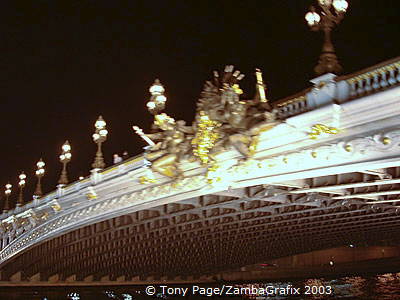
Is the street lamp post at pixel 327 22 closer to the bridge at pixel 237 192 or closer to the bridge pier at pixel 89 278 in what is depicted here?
the bridge at pixel 237 192

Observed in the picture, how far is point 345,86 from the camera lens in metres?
8.95

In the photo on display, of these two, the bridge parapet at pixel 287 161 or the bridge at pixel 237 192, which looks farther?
the bridge at pixel 237 192

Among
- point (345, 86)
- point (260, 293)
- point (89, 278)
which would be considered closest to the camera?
point (345, 86)

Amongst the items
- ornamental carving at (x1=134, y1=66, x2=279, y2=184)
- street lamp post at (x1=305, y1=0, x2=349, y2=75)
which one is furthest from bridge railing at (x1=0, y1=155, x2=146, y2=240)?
street lamp post at (x1=305, y1=0, x2=349, y2=75)

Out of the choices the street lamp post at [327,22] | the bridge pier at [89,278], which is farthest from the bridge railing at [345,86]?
the bridge pier at [89,278]

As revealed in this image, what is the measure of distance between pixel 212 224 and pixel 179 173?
7.41 meters

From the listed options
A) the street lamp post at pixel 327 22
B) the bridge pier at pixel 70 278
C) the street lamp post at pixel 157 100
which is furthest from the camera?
the bridge pier at pixel 70 278

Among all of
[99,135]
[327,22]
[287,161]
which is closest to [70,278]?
[99,135]

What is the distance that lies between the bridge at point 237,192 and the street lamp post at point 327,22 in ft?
1.08

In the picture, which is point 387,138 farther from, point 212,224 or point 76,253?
point 76,253

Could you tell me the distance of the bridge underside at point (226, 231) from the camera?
1373 centimetres

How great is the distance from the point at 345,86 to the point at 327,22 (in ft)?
4.22

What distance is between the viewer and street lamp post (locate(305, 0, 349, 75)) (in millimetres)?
8711

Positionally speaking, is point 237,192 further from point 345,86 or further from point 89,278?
point 89,278
